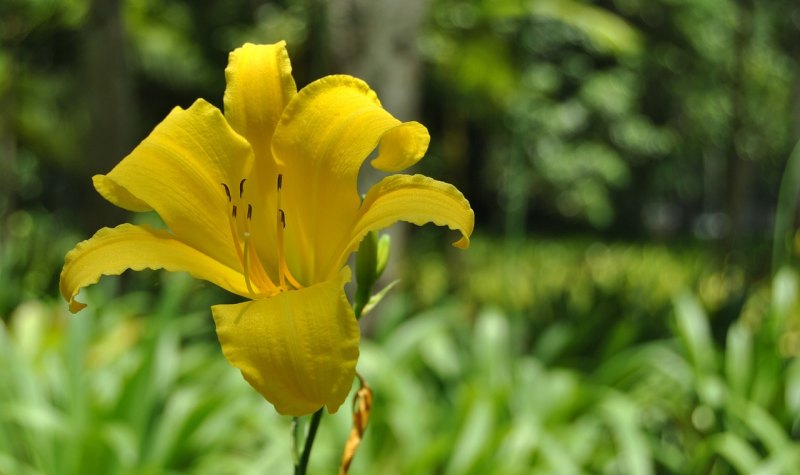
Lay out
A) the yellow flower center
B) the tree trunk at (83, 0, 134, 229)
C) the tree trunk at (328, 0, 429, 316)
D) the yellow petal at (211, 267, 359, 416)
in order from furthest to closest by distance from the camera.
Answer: the tree trunk at (83, 0, 134, 229) → the tree trunk at (328, 0, 429, 316) → the yellow flower center → the yellow petal at (211, 267, 359, 416)

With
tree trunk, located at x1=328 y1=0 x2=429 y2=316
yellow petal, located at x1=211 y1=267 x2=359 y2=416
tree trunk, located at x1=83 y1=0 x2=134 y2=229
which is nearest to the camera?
yellow petal, located at x1=211 y1=267 x2=359 y2=416

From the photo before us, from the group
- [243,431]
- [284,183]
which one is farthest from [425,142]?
[243,431]

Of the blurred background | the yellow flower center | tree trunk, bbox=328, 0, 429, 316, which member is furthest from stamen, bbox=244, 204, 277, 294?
tree trunk, bbox=328, 0, 429, 316

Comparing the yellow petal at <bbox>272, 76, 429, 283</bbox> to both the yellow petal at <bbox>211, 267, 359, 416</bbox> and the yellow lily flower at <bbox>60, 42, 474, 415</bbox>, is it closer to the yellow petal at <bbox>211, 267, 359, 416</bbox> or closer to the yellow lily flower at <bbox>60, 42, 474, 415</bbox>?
the yellow lily flower at <bbox>60, 42, 474, 415</bbox>

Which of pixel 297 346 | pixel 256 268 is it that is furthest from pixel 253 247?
pixel 297 346

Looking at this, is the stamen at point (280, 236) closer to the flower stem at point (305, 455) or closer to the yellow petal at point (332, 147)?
the yellow petal at point (332, 147)

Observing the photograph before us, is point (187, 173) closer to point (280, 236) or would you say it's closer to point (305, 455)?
point (280, 236)

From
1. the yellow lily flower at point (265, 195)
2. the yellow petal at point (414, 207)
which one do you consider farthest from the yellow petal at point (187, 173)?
the yellow petal at point (414, 207)
